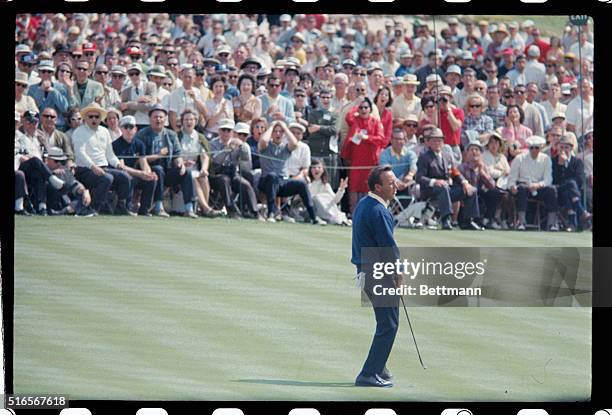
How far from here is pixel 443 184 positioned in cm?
1110

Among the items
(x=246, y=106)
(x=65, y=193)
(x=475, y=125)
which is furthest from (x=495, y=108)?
(x=65, y=193)

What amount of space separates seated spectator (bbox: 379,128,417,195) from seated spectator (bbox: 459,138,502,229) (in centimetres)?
46

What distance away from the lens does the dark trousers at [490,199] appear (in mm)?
11172

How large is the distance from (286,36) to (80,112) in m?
1.81

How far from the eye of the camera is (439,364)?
10.6 metres

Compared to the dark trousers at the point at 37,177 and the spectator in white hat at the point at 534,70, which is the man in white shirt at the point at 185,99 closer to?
the dark trousers at the point at 37,177

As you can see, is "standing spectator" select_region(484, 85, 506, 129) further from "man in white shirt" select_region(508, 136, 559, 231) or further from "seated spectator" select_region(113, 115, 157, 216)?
"seated spectator" select_region(113, 115, 157, 216)

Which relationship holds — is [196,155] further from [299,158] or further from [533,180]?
[533,180]

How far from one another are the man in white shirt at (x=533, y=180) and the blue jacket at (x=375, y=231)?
4.51 feet

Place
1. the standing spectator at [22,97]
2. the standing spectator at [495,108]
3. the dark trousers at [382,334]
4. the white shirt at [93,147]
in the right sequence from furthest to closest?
the standing spectator at [495,108] < the white shirt at [93,147] < the standing spectator at [22,97] < the dark trousers at [382,334]

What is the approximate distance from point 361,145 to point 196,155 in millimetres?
1380

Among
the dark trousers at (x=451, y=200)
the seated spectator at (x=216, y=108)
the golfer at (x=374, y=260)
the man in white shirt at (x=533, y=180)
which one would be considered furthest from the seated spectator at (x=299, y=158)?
the man in white shirt at (x=533, y=180)

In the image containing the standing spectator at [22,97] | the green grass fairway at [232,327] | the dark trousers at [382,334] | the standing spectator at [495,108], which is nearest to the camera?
the dark trousers at [382,334]

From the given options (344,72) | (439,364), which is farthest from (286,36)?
(439,364)
